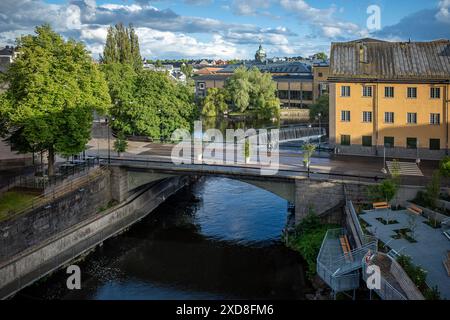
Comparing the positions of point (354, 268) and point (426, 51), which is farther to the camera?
point (426, 51)

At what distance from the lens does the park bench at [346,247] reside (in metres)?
35.4

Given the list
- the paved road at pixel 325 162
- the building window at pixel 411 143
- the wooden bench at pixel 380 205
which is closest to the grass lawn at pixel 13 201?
the paved road at pixel 325 162

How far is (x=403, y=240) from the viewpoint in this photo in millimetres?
35344

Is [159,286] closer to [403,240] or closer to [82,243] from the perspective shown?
[82,243]

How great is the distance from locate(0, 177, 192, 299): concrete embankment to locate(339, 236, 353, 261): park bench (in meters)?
20.5

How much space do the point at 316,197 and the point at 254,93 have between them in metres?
83.2

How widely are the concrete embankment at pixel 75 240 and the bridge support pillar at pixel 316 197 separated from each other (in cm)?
1674

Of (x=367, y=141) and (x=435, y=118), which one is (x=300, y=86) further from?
(x=435, y=118)

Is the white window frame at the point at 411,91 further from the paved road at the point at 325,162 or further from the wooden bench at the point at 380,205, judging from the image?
the wooden bench at the point at 380,205

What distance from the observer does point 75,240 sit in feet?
147

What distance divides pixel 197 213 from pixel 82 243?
13587 mm

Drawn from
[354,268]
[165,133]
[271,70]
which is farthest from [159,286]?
[271,70]

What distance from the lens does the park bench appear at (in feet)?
116

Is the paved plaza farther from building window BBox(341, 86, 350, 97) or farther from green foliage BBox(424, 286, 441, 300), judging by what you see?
building window BBox(341, 86, 350, 97)
